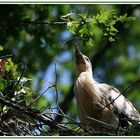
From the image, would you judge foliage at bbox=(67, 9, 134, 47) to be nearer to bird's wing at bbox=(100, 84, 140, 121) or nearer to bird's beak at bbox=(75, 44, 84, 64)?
bird's wing at bbox=(100, 84, 140, 121)

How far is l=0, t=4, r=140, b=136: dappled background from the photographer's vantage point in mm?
9004

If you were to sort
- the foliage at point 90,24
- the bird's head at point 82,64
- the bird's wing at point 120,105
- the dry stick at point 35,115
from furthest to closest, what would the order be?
the bird's head at point 82,64 < the bird's wing at point 120,105 < the foliage at point 90,24 < the dry stick at point 35,115

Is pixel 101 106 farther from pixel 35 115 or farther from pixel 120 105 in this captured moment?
pixel 35 115

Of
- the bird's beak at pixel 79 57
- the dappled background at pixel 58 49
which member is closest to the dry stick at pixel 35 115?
the dappled background at pixel 58 49

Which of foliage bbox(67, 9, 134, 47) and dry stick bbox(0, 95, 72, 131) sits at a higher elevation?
foliage bbox(67, 9, 134, 47)

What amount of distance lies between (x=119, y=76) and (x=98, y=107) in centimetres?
804

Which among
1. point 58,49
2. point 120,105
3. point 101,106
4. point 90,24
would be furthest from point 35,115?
point 58,49

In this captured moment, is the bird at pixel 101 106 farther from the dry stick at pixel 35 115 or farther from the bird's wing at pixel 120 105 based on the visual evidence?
the dry stick at pixel 35 115

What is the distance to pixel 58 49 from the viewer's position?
45.5 ft

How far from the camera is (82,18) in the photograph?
7.94 m

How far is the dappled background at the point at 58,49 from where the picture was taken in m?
9.00

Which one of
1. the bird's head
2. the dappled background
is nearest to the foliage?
the dappled background

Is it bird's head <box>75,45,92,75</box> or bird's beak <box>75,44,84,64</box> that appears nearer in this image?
bird's beak <box>75,44,84,64</box>

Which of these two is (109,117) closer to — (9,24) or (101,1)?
(101,1)
